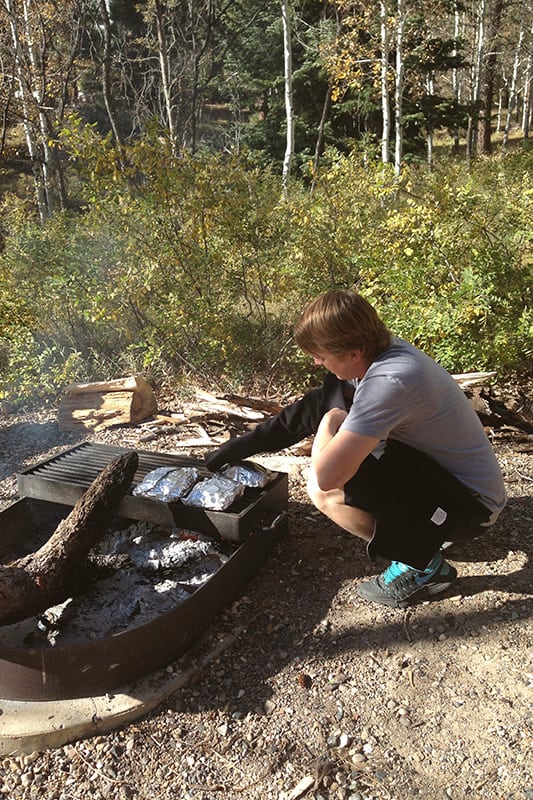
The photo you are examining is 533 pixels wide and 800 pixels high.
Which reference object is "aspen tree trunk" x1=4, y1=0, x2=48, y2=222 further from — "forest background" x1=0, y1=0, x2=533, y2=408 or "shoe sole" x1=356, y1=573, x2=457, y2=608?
"shoe sole" x1=356, y1=573, x2=457, y2=608

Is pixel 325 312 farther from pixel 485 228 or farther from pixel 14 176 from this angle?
pixel 14 176

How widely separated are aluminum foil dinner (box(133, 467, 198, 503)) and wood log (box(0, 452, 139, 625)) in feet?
0.40

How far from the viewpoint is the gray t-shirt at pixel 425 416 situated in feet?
6.52

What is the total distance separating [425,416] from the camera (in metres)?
2.12

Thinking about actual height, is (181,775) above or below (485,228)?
below

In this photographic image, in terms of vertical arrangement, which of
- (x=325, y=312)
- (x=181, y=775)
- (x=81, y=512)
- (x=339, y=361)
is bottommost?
(x=181, y=775)

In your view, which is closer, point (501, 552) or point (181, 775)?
point (181, 775)

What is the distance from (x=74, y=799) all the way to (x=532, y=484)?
9.26 ft

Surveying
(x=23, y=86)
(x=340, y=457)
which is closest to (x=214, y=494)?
(x=340, y=457)

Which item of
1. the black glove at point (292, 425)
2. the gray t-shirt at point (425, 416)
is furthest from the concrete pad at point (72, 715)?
the gray t-shirt at point (425, 416)

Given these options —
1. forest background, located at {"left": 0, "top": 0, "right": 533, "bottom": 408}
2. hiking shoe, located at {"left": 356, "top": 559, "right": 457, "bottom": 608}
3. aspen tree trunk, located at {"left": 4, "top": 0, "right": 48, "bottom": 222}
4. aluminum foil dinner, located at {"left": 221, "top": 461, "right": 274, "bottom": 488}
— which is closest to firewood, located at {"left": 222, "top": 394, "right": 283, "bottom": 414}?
forest background, located at {"left": 0, "top": 0, "right": 533, "bottom": 408}

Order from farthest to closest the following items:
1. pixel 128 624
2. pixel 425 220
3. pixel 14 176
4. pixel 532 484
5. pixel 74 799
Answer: pixel 14 176 → pixel 425 220 → pixel 532 484 → pixel 128 624 → pixel 74 799

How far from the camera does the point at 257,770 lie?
72.9 inches

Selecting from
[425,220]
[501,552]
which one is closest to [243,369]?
[425,220]
